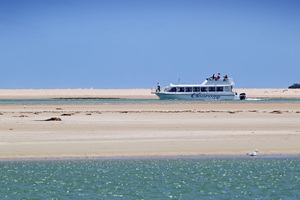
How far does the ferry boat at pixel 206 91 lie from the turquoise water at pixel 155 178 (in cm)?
6131

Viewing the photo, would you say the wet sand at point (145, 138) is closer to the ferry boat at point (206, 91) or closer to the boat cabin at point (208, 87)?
the ferry boat at point (206, 91)

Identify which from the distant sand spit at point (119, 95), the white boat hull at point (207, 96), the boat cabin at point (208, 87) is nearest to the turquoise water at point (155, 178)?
the white boat hull at point (207, 96)

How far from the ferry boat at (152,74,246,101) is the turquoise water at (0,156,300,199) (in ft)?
201

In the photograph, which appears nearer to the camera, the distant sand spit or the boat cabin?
the boat cabin

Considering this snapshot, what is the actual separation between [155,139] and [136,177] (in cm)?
736

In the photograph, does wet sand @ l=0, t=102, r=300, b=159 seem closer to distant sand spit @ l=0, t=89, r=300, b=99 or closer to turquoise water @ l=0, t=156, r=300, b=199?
turquoise water @ l=0, t=156, r=300, b=199

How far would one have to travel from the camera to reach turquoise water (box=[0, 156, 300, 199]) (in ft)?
48.2

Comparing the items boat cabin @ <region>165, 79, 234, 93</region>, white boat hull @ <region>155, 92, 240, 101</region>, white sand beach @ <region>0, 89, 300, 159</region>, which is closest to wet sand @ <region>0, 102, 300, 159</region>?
white sand beach @ <region>0, 89, 300, 159</region>

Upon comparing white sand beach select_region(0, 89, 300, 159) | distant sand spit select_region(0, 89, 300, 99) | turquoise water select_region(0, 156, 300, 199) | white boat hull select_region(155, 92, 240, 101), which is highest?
distant sand spit select_region(0, 89, 300, 99)

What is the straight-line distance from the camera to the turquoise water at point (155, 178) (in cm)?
1470

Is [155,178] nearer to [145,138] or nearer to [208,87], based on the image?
[145,138]

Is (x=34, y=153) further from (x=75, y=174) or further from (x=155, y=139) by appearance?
(x=155, y=139)

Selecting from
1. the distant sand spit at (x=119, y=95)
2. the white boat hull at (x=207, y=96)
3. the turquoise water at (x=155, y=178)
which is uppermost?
the distant sand spit at (x=119, y=95)

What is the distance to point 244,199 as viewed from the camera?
14078 millimetres
